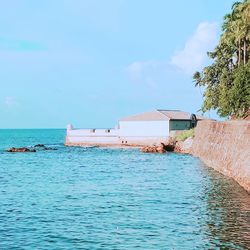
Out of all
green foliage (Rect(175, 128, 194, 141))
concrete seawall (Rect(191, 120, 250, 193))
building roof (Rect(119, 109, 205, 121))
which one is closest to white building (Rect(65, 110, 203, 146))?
building roof (Rect(119, 109, 205, 121))

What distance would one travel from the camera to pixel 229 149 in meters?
41.9

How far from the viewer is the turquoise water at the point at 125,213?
66.9ft

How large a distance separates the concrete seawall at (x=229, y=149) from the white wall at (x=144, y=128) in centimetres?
3286

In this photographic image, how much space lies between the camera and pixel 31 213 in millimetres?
26578

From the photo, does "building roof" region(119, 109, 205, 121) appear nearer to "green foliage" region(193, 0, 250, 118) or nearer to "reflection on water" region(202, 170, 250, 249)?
"green foliage" region(193, 0, 250, 118)

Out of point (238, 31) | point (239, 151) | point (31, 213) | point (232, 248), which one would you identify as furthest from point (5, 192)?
point (238, 31)

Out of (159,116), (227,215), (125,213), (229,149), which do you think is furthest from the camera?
(159,116)

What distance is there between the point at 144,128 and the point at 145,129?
12.5 inches

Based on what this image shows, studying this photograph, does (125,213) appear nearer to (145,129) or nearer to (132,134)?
(145,129)

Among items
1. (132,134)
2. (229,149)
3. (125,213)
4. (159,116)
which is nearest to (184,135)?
(159,116)

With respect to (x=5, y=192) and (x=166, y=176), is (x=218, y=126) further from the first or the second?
(x=5, y=192)

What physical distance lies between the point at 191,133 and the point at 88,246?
6722 cm

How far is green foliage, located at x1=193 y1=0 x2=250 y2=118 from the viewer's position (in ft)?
211

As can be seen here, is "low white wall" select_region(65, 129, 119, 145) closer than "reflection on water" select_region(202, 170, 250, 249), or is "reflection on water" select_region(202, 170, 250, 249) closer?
"reflection on water" select_region(202, 170, 250, 249)
